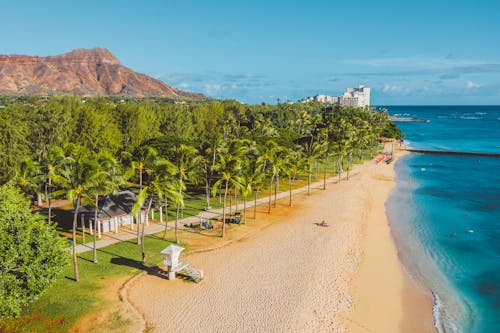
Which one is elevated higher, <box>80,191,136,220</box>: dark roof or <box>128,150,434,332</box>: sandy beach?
<box>80,191,136,220</box>: dark roof

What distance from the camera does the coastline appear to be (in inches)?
867

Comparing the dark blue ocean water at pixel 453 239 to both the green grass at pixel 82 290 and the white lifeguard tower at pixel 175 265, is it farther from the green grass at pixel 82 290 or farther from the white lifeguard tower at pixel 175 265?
the green grass at pixel 82 290

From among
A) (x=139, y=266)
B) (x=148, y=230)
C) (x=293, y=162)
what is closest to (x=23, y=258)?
(x=139, y=266)

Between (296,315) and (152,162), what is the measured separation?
15572 mm

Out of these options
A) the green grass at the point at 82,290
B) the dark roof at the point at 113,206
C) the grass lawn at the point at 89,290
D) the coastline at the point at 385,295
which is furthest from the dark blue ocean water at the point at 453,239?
the dark roof at the point at 113,206

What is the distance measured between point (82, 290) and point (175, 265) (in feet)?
19.4

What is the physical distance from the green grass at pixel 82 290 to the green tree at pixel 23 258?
168 cm

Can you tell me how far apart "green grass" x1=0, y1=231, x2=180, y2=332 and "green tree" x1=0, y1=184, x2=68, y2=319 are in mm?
1684

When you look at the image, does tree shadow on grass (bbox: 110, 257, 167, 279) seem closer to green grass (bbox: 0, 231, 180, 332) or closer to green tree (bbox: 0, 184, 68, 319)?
green grass (bbox: 0, 231, 180, 332)

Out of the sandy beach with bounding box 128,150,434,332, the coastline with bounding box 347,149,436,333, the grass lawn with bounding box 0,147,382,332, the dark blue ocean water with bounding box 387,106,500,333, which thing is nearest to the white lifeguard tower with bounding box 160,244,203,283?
the sandy beach with bounding box 128,150,434,332

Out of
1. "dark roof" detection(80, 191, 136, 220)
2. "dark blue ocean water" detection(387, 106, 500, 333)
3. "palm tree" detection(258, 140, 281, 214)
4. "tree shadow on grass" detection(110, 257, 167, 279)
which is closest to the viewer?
"dark blue ocean water" detection(387, 106, 500, 333)

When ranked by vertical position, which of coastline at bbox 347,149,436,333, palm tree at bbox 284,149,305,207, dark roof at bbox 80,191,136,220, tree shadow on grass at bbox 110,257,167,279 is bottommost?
coastline at bbox 347,149,436,333

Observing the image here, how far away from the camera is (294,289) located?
24906mm

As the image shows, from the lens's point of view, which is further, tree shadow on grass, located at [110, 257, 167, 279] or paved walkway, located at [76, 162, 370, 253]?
paved walkway, located at [76, 162, 370, 253]
